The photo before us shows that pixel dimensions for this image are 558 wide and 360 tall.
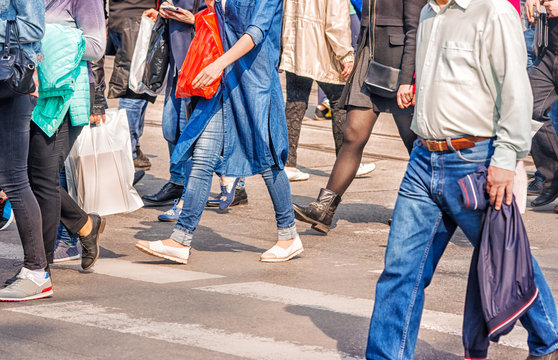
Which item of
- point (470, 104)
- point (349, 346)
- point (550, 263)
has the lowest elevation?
point (550, 263)

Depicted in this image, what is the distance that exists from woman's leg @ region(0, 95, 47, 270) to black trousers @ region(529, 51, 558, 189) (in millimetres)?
4757

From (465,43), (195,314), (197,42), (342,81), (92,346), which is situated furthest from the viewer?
(342,81)

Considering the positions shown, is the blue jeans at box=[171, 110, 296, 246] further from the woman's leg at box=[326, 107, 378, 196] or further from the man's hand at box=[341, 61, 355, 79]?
the man's hand at box=[341, 61, 355, 79]

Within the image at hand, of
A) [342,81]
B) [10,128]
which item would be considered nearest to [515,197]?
[10,128]

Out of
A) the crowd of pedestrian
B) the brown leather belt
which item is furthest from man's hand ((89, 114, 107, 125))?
the brown leather belt

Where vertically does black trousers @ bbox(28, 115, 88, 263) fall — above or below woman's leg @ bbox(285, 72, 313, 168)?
above

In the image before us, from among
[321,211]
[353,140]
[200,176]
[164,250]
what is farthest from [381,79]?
[164,250]

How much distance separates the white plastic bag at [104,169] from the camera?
7.29 metres

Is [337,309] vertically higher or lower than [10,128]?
lower

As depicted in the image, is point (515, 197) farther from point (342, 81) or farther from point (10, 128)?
point (342, 81)

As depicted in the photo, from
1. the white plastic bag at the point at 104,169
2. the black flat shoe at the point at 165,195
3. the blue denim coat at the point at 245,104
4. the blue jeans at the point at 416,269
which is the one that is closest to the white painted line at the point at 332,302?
the blue jeans at the point at 416,269

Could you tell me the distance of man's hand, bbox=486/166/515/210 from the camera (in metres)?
3.93

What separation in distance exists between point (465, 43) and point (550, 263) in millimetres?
2993

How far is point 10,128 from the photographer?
5254 mm
